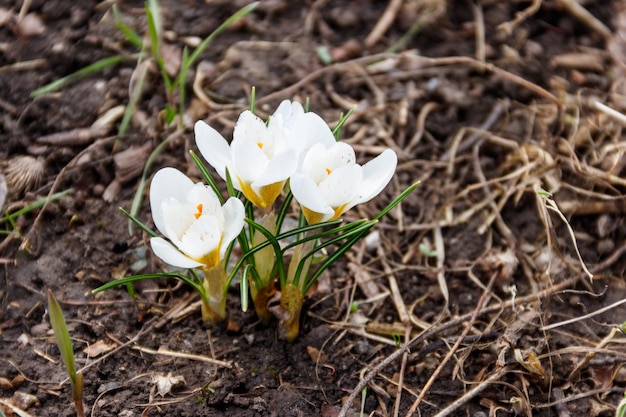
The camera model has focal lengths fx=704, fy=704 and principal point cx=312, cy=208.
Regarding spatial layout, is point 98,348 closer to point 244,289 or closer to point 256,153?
point 244,289

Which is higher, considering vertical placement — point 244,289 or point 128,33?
point 128,33

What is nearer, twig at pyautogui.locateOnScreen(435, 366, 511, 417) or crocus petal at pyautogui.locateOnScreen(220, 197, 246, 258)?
crocus petal at pyautogui.locateOnScreen(220, 197, 246, 258)

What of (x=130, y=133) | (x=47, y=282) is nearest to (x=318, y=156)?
(x=47, y=282)

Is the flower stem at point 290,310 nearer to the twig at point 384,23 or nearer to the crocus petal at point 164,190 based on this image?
the crocus petal at point 164,190

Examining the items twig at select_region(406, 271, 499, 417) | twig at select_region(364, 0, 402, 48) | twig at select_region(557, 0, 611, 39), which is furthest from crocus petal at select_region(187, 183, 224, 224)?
twig at select_region(557, 0, 611, 39)

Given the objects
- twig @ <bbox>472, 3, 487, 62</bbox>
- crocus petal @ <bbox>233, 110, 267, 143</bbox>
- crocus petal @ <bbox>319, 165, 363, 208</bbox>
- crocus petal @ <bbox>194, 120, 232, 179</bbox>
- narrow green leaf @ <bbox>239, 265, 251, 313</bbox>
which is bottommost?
twig @ <bbox>472, 3, 487, 62</bbox>

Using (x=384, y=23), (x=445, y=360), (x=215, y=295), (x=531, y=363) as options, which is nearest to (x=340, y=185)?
(x=215, y=295)

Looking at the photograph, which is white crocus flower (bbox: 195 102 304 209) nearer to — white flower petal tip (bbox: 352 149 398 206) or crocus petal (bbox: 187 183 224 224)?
crocus petal (bbox: 187 183 224 224)
